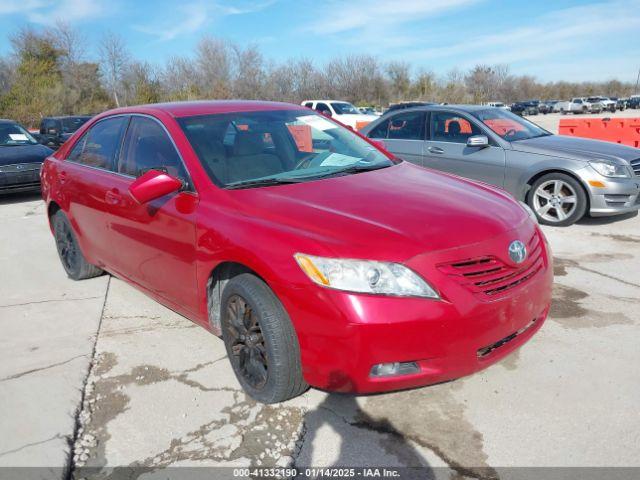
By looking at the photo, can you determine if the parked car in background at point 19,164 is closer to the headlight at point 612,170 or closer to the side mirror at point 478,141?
the side mirror at point 478,141

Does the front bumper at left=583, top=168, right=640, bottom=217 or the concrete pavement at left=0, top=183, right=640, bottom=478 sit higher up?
the front bumper at left=583, top=168, right=640, bottom=217

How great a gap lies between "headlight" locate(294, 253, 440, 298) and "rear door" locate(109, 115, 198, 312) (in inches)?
Answer: 40.0

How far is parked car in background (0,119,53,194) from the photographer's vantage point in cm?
884

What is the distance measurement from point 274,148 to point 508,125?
15.1 feet

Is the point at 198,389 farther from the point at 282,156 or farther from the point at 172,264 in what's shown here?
A: the point at 282,156

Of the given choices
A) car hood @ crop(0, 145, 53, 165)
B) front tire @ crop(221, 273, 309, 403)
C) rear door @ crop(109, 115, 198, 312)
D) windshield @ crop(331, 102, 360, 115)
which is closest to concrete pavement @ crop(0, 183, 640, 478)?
front tire @ crop(221, 273, 309, 403)

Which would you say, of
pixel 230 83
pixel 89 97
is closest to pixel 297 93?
pixel 230 83

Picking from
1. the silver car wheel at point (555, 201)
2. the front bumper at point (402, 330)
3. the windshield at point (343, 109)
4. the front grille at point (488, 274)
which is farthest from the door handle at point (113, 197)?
the windshield at point (343, 109)

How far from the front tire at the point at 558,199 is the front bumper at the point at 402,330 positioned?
13.7ft

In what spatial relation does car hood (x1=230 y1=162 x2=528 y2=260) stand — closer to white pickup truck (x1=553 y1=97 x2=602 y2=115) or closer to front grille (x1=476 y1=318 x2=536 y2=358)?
front grille (x1=476 y1=318 x2=536 y2=358)

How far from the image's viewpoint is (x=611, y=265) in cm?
473

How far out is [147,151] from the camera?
3.40m

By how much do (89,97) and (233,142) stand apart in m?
42.9

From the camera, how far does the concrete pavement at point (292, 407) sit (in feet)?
7.68
